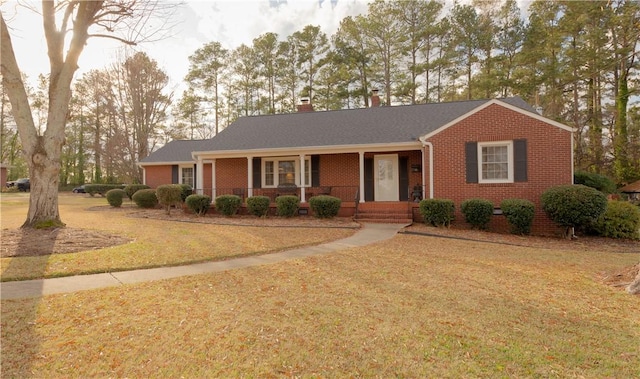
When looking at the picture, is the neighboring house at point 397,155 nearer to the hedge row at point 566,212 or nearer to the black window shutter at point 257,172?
the black window shutter at point 257,172

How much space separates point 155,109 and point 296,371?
29.1 m

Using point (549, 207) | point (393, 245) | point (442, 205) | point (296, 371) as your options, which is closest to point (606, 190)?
point (549, 207)

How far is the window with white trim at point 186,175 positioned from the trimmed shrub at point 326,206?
479 inches

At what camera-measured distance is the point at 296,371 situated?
2.68 meters

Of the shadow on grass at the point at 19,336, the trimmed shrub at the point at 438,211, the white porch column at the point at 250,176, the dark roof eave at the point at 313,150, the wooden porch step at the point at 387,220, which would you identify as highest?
the dark roof eave at the point at 313,150

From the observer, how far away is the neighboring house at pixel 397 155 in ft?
38.0

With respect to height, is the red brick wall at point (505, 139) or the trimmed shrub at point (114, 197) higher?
the red brick wall at point (505, 139)

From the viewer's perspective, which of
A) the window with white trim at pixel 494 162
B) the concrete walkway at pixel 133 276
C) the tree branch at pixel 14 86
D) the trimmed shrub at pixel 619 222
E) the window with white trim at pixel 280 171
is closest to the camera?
the concrete walkway at pixel 133 276

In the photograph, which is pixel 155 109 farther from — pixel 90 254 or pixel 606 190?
pixel 606 190

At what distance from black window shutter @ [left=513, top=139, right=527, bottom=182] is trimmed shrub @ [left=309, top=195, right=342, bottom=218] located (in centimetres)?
658

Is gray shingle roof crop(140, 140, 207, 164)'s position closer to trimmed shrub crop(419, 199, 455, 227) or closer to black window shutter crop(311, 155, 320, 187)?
black window shutter crop(311, 155, 320, 187)

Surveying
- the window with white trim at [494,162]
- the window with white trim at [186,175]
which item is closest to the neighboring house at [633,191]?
the window with white trim at [494,162]

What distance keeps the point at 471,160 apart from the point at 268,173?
9.37 m

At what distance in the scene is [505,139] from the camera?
38.7 feet
